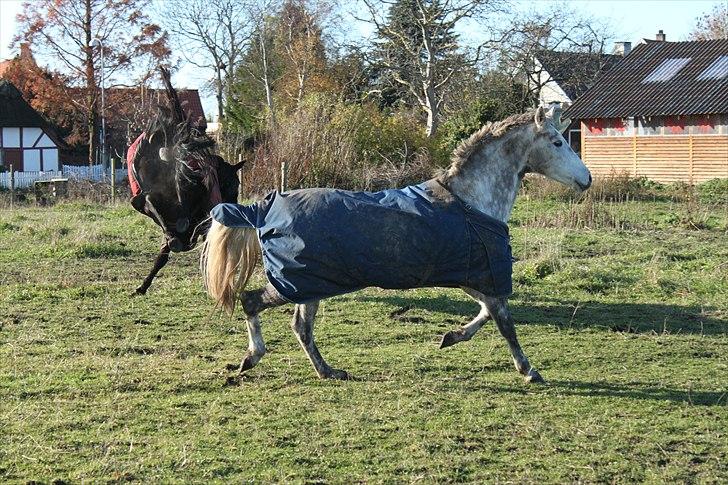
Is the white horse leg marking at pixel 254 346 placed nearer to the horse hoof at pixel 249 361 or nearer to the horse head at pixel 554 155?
the horse hoof at pixel 249 361

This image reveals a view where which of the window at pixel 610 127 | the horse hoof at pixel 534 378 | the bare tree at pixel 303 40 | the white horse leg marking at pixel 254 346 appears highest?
the bare tree at pixel 303 40

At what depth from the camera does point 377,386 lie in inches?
272

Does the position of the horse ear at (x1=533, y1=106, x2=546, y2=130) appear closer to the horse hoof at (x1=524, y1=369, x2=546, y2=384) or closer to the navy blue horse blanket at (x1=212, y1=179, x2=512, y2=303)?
the navy blue horse blanket at (x1=212, y1=179, x2=512, y2=303)

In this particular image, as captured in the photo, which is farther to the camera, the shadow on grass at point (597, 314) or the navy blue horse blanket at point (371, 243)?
the shadow on grass at point (597, 314)

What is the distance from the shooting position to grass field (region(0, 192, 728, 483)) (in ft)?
17.1

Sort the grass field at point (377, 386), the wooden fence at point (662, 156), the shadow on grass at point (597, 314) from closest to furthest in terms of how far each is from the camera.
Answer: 1. the grass field at point (377, 386)
2. the shadow on grass at point (597, 314)
3. the wooden fence at point (662, 156)

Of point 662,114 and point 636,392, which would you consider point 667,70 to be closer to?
point 662,114

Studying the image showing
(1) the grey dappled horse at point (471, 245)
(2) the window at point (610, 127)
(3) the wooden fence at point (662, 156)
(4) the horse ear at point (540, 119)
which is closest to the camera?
(1) the grey dappled horse at point (471, 245)

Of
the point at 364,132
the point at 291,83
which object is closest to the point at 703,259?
the point at 364,132

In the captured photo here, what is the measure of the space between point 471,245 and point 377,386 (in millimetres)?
1216

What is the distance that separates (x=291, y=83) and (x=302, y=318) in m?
38.4

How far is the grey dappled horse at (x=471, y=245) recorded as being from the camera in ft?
23.1

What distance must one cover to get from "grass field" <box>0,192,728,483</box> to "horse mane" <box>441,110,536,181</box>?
158cm

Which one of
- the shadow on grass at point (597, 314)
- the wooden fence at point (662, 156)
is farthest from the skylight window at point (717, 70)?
the shadow on grass at point (597, 314)
